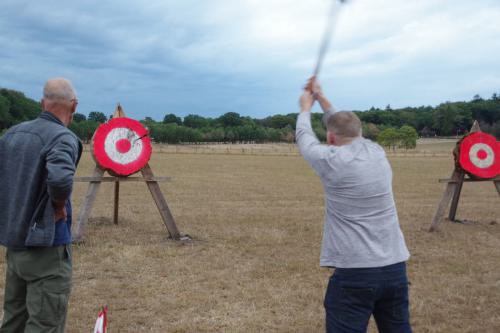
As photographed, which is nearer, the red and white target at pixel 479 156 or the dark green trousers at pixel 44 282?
the dark green trousers at pixel 44 282

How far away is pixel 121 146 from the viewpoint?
7160 mm

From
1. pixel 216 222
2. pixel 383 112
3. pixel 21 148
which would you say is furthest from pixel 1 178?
pixel 383 112

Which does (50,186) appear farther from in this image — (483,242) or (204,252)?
(483,242)

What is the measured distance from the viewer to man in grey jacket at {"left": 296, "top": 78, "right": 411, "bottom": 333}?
94.8 inches

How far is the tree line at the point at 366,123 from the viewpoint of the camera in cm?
9125

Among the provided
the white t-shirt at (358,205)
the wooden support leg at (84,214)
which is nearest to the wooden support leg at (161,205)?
the wooden support leg at (84,214)

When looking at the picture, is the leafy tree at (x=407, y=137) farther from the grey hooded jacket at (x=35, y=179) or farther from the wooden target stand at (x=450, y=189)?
the grey hooded jacket at (x=35, y=179)

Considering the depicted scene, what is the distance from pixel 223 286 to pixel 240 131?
105 metres

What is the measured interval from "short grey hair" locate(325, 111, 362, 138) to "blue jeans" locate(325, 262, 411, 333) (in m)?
0.69

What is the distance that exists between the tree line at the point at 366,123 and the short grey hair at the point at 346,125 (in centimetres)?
7686

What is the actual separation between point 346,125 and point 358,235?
569 mm

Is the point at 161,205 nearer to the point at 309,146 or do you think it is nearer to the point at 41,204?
the point at 41,204

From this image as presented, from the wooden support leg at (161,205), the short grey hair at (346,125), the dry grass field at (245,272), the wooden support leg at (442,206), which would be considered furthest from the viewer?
the wooden support leg at (442,206)

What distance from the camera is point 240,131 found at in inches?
4309
